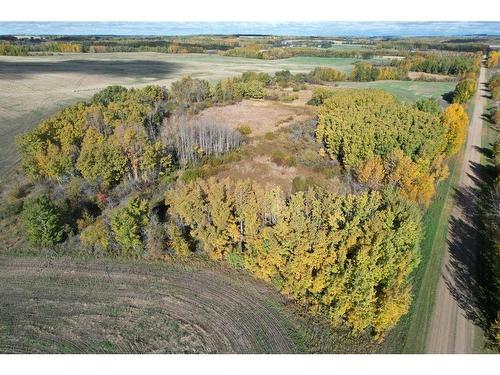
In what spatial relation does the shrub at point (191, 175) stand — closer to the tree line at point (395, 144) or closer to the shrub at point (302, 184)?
the shrub at point (302, 184)

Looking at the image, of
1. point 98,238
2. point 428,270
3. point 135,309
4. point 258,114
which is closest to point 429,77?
point 258,114

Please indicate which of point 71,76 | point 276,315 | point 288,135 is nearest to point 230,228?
point 276,315

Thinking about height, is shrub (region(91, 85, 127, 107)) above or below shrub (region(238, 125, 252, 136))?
above

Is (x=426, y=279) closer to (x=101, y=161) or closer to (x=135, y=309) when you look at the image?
(x=135, y=309)

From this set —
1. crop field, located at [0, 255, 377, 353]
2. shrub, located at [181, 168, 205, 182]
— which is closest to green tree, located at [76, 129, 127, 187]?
→ shrub, located at [181, 168, 205, 182]

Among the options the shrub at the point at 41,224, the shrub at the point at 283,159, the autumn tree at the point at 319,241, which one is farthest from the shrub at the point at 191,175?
the shrub at the point at 41,224

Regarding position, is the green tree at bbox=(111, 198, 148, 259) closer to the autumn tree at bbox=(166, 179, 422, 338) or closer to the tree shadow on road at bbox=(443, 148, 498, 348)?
the autumn tree at bbox=(166, 179, 422, 338)
